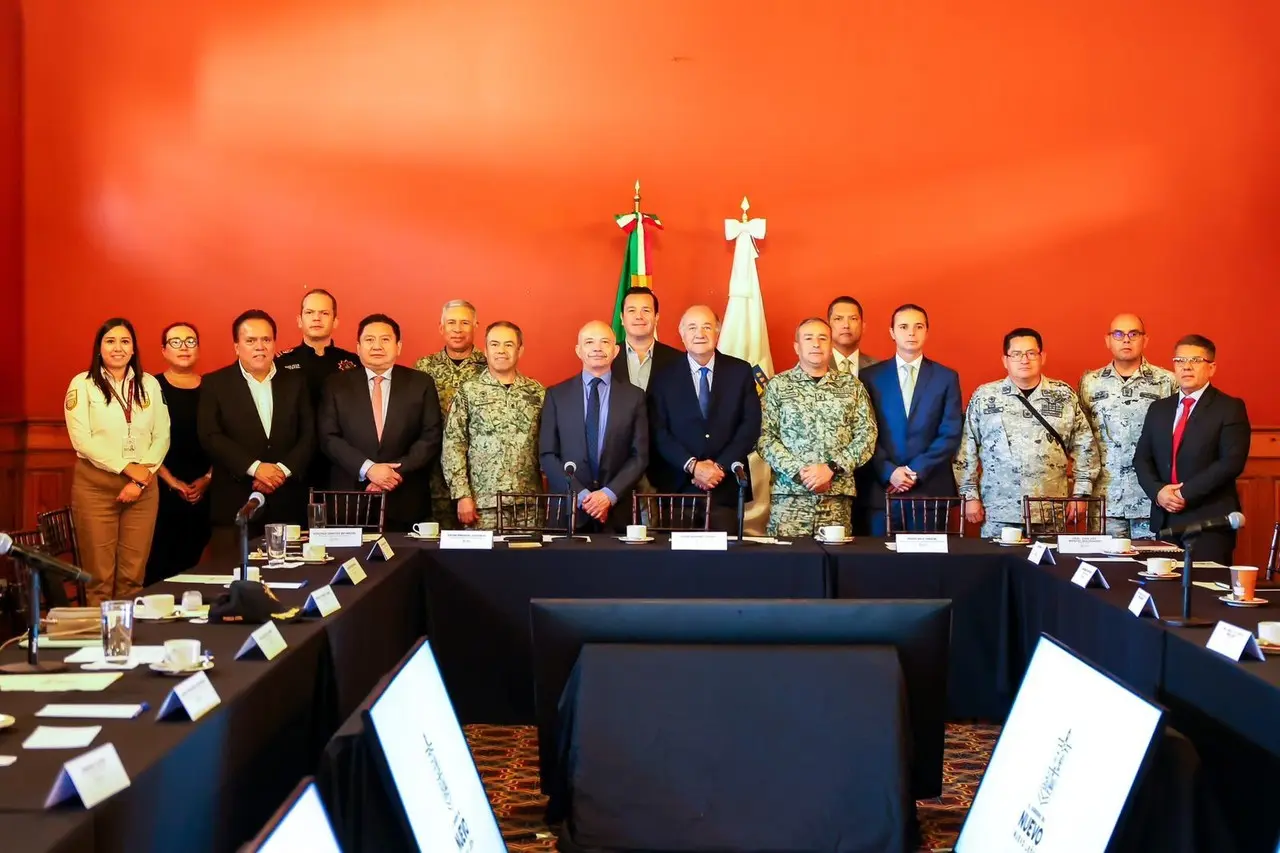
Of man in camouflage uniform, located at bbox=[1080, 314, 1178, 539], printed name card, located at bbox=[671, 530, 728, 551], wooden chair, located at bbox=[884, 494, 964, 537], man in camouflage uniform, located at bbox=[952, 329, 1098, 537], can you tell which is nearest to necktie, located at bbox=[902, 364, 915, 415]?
man in camouflage uniform, located at bbox=[952, 329, 1098, 537]

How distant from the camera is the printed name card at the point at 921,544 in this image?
152 inches

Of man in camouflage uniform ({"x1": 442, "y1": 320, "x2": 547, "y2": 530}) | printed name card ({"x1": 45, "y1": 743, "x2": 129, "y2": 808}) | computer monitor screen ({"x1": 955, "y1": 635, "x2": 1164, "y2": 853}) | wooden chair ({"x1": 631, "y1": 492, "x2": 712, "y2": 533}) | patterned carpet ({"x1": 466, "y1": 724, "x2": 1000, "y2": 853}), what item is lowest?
patterned carpet ({"x1": 466, "y1": 724, "x2": 1000, "y2": 853})

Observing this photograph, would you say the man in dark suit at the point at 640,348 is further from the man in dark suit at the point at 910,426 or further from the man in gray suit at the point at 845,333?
the man in dark suit at the point at 910,426

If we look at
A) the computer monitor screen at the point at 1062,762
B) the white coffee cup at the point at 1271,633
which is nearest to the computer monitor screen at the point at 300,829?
the computer monitor screen at the point at 1062,762

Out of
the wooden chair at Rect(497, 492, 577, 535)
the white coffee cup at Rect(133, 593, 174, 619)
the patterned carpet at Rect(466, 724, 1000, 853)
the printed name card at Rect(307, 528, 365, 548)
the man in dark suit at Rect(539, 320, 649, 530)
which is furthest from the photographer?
the man in dark suit at Rect(539, 320, 649, 530)

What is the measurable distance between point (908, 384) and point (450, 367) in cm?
206

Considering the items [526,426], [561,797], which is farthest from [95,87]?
[561,797]

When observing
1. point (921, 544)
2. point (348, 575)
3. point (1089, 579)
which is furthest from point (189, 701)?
point (921, 544)

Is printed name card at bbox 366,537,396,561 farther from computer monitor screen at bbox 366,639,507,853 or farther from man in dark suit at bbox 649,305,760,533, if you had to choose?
man in dark suit at bbox 649,305,760,533

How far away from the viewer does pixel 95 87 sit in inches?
245

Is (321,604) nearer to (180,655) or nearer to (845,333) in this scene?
(180,655)

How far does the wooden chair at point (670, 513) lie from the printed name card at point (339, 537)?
3.59 ft

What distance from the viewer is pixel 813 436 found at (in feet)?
16.1

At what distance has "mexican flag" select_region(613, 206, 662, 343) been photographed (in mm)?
6055
